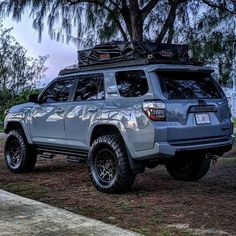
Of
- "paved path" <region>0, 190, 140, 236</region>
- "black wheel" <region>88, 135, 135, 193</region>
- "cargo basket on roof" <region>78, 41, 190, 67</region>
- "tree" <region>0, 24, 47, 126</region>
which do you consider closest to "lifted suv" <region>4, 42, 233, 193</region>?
"black wheel" <region>88, 135, 135, 193</region>

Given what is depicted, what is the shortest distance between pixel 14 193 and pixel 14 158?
7.47 feet

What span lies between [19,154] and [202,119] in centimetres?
396

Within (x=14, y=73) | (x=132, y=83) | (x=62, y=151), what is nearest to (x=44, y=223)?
(x=132, y=83)

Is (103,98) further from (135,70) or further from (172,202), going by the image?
(172,202)

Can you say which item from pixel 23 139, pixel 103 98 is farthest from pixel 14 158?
pixel 103 98

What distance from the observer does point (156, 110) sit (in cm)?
683

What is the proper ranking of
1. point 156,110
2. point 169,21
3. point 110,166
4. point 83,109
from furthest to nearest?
point 169,21
point 83,109
point 110,166
point 156,110

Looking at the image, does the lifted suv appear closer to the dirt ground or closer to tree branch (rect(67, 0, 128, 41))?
the dirt ground

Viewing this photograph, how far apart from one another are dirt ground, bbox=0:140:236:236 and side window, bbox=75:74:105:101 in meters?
1.42

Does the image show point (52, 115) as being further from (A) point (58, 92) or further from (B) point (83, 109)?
(B) point (83, 109)

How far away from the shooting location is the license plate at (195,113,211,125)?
7.17 metres

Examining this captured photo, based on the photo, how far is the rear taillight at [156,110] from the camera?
682cm

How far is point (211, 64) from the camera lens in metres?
10.6

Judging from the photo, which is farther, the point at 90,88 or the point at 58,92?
the point at 58,92
